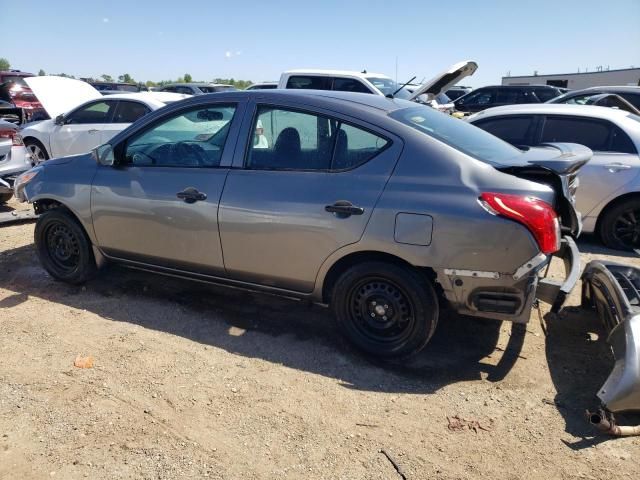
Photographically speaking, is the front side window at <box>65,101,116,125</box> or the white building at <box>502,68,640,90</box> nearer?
the front side window at <box>65,101,116,125</box>

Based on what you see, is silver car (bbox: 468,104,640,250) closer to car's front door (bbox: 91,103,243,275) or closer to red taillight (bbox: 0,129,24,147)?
car's front door (bbox: 91,103,243,275)

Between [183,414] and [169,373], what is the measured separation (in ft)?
1.50

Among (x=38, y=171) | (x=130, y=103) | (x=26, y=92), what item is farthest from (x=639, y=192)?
(x=26, y=92)

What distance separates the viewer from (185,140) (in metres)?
4.06

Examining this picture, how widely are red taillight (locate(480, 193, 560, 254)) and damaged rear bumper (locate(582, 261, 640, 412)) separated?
0.62m

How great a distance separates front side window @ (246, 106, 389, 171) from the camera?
10.8ft

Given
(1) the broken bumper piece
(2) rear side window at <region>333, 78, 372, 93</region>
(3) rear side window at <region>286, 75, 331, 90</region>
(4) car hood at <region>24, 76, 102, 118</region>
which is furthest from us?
(3) rear side window at <region>286, 75, 331, 90</region>

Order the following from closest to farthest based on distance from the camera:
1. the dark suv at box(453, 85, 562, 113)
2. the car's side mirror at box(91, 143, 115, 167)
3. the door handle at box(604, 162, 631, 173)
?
the car's side mirror at box(91, 143, 115, 167)
the door handle at box(604, 162, 631, 173)
the dark suv at box(453, 85, 562, 113)

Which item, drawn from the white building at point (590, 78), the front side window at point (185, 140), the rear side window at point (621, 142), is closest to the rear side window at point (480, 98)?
the rear side window at point (621, 142)

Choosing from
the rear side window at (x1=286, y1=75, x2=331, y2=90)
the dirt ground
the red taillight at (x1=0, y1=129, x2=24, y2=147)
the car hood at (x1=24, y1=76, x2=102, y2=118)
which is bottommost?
the dirt ground

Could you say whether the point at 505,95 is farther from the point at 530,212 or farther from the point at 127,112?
the point at 530,212

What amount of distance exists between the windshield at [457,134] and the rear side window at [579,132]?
274cm

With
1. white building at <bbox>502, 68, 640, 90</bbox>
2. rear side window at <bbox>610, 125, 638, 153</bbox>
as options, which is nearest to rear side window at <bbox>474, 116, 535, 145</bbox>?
rear side window at <bbox>610, 125, 638, 153</bbox>

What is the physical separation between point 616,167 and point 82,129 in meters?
8.09
